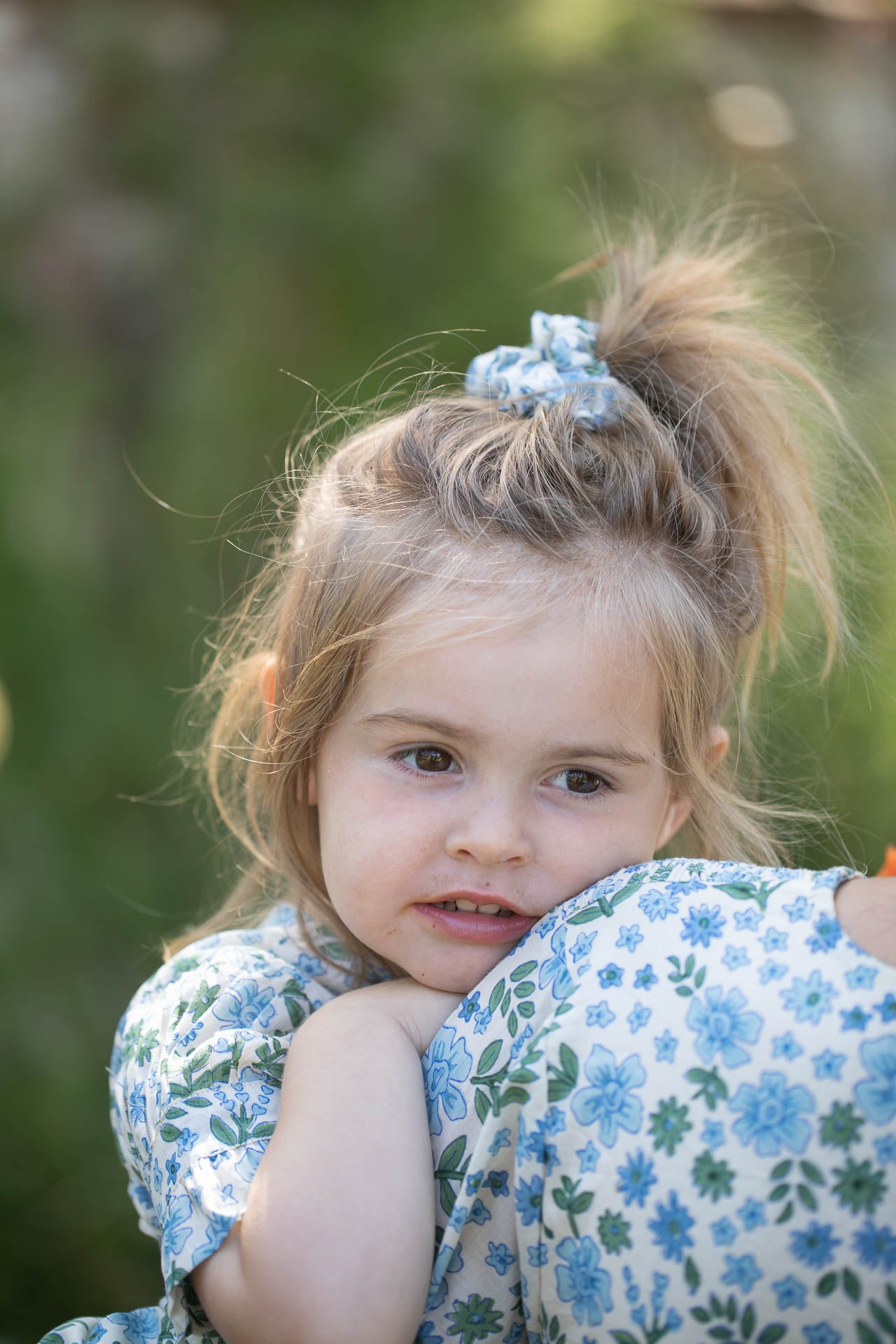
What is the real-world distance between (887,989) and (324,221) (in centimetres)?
323

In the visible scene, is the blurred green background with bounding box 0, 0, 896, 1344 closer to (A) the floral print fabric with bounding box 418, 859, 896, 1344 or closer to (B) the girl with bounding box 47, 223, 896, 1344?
(B) the girl with bounding box 47, 223, 896, 1344

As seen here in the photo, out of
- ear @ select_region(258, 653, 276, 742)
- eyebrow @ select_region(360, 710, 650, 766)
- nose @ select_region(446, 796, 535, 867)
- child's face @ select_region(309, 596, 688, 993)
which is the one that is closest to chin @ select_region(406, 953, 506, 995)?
child's face @ select_region(309, 596, 688, 993)

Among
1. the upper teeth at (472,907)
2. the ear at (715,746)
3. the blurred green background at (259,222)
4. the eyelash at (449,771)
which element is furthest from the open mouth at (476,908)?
the blurred green background at (259,222)

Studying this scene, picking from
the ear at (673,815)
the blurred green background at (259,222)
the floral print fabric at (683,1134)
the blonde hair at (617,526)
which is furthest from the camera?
the blurred green background at (259,222)

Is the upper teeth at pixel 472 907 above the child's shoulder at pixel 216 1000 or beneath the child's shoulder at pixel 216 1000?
above

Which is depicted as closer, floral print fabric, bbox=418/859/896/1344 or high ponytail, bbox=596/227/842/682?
floral print fabric, bbox=418/859/896/1344

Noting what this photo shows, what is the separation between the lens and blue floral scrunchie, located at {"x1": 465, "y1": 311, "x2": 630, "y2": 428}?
4.75 ft

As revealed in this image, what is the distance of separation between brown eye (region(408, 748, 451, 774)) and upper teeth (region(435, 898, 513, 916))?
0.47 ft

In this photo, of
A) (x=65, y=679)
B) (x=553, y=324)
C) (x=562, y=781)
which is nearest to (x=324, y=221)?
(x=65, y=679)

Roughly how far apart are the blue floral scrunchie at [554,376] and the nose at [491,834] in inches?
20.1

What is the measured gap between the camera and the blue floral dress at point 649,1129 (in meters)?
0.88

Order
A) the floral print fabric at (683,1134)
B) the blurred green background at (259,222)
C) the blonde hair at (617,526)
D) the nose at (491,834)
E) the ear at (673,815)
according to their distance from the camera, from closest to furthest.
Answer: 1. the floral print fabric at (683,1134)
2. the nose at (491,834)
3. the blonde hair at (617,526)
4. the ear at (673,815)
5. the blurred green background at (259,222)

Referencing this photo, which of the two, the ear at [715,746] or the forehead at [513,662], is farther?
the ear at [715,746]

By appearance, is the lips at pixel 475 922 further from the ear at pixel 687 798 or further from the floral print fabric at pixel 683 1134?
the ear at pixel 687 798
